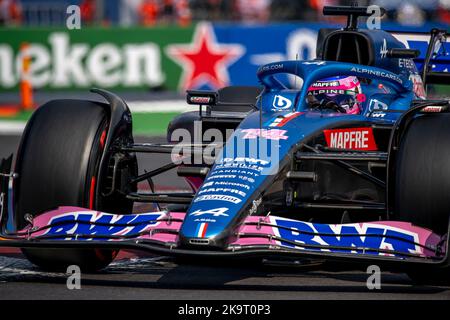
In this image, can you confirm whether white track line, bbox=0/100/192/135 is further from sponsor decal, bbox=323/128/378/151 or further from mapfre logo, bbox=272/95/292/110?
sponsor decal, bbox=323/128/378/151

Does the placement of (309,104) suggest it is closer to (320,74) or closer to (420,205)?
(320,74)

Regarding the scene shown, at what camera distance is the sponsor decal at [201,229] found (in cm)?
583

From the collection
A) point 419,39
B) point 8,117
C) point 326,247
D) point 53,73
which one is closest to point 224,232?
point 326,247

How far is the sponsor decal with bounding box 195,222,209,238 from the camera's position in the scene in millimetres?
5828

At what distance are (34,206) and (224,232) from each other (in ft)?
4.84

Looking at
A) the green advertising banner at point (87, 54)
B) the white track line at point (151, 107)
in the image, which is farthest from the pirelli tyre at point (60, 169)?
the green advertising banner at point (87, 54)

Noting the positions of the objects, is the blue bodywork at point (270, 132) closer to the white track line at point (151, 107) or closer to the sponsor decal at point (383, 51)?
the sponsor decal at point (383, 51)

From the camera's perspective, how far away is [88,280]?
6570mm

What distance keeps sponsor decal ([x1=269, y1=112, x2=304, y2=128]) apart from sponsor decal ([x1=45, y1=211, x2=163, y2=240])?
1.11 meters

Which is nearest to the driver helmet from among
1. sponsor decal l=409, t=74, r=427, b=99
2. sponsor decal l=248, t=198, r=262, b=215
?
sponsor decal l=409, t=74, r=427, b=99

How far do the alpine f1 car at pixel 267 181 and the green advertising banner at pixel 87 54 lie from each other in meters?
11.5

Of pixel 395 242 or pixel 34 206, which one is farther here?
pixel 34 206
